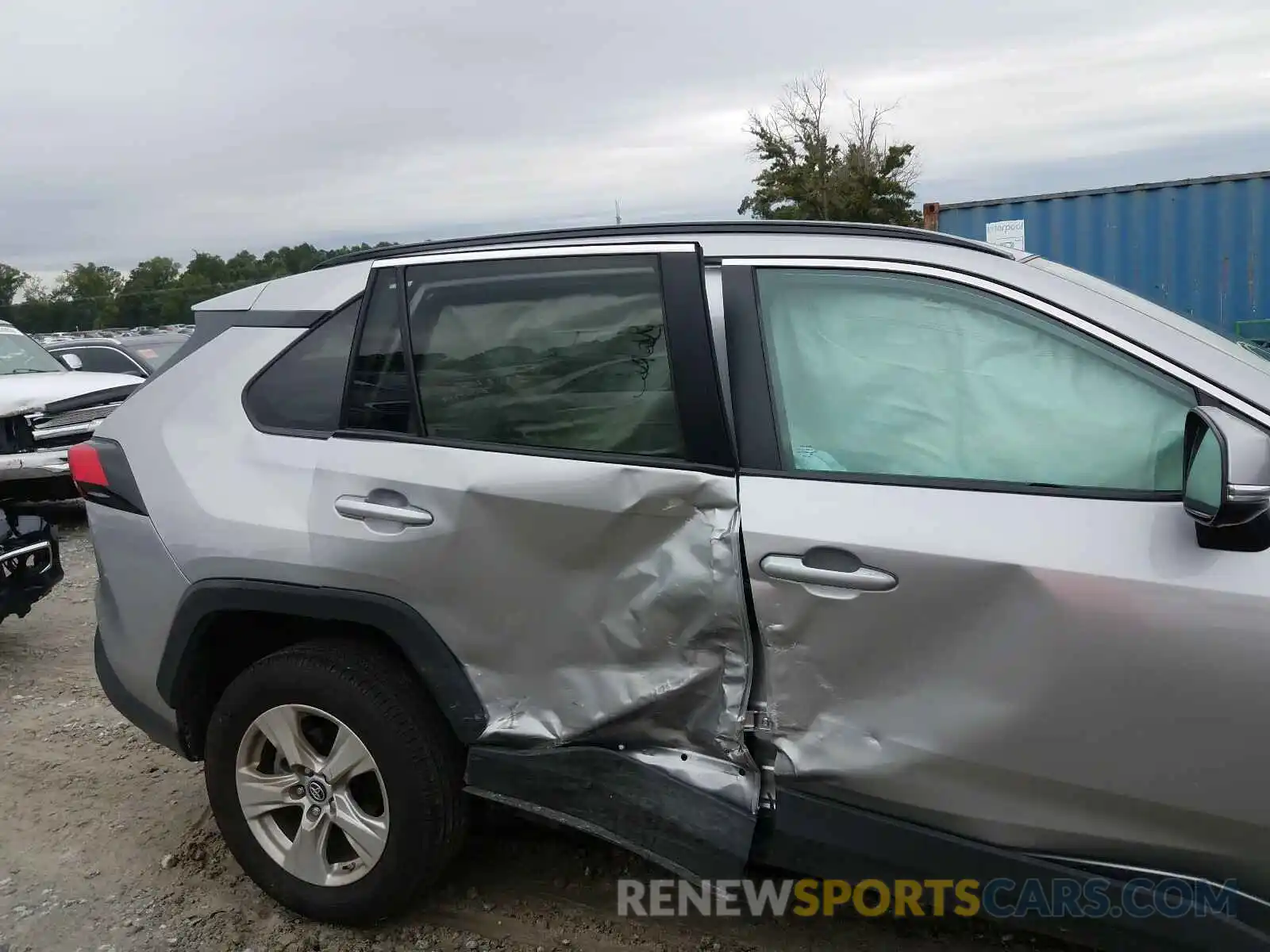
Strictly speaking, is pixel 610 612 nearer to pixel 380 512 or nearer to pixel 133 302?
pixel 380 512

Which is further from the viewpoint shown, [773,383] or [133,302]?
[133,302]

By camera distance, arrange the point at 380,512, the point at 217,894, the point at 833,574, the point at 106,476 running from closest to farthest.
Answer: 1. the point at 833,574
2. the point at 380,512
3. the point at 106,476
4. the point at 217,894

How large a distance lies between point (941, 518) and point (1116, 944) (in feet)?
3.09

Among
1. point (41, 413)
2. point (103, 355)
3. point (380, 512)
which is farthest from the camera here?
point (103, 355)

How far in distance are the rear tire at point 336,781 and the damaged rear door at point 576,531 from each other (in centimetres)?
17

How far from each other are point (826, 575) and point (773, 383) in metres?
0.50

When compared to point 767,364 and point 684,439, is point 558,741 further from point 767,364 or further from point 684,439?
point 767,364

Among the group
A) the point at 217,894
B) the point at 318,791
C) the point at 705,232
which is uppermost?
the point at 705,232

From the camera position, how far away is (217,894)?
10.1 ft

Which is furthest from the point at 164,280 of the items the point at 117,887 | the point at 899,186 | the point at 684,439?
the point at 899,186

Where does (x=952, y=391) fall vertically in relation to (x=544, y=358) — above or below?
below

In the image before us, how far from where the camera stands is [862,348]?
2.37 m

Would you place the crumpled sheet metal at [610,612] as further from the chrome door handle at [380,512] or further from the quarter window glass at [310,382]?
the quarter window glass at [310,382]

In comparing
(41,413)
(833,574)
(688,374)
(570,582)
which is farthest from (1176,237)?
(41,413)
